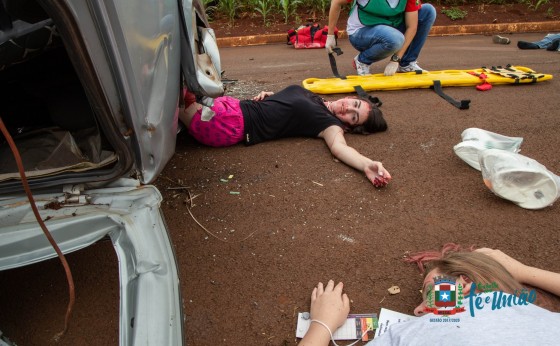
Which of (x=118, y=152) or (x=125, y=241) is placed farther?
(x=118, y=152)

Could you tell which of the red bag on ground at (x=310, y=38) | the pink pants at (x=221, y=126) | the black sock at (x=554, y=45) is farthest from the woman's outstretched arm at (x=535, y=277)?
the red bag on ground at (x=310, y=38)

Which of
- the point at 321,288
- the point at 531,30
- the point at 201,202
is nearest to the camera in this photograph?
the point at 321,288

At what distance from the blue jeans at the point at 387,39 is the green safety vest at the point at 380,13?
0.07 m

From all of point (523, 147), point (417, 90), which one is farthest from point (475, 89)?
point (523, 147)

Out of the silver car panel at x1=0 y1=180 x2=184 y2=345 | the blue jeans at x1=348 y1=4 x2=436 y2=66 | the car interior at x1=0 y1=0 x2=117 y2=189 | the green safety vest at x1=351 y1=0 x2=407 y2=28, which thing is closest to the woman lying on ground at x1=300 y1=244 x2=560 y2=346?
the silver car panel at x1=0 y1=180 x2=184 y2=345

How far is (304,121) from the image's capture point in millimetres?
3141

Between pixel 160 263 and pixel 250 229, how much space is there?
0.99 meters

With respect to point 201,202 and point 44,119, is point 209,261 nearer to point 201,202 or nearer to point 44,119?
point 201,202

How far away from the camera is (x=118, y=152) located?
1482 millimetres

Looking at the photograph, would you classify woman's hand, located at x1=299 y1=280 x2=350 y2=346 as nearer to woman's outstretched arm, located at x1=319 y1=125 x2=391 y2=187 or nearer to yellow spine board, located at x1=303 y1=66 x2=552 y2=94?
woman's outstretched arm, located at x1=319 y1=125 x2=391 y2=187

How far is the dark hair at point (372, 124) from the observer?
3219 millimetres

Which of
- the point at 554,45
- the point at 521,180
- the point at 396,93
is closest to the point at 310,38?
the point at 396,93

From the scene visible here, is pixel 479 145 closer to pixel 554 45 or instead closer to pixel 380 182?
pixel 380 182

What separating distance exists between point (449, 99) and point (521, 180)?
5.82 feet
